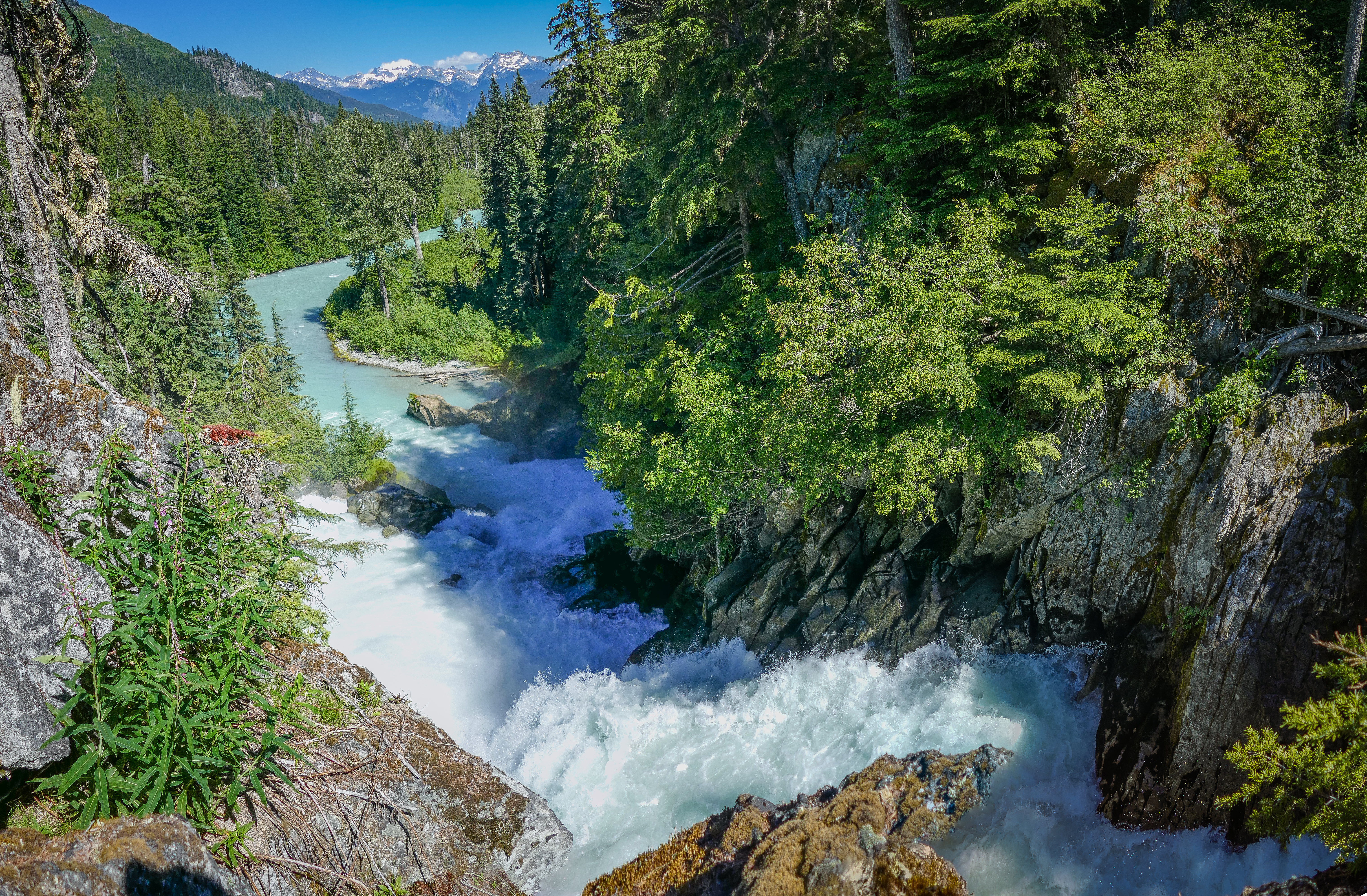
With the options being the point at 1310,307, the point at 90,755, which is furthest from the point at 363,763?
the point at 1310,307

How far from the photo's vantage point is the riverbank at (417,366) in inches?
1501

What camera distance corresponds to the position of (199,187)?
5819 cm

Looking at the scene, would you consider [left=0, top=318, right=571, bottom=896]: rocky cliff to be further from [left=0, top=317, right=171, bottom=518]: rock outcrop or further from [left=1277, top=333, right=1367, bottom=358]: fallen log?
[left=1277, top=333, right=1367, bottom=358]: fallen log

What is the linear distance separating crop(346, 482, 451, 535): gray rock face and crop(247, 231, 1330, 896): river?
1.33ft

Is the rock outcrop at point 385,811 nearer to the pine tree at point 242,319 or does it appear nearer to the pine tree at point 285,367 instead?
Result: the pine tree at point 285,367

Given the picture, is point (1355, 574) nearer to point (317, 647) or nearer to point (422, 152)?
point (317, 647)

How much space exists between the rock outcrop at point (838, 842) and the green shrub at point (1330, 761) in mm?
2337

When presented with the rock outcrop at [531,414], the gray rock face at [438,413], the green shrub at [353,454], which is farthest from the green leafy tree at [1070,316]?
the gray rock face at [438,413]

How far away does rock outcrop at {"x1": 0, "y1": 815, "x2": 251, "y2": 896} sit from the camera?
2613 millimetres

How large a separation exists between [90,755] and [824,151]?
628 inches

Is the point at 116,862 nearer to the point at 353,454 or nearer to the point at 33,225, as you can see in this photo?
the point at 33,225

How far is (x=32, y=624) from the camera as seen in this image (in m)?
3.36

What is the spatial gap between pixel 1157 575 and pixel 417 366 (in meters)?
39.9

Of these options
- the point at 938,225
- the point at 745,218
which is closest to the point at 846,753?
the point at 938,225
